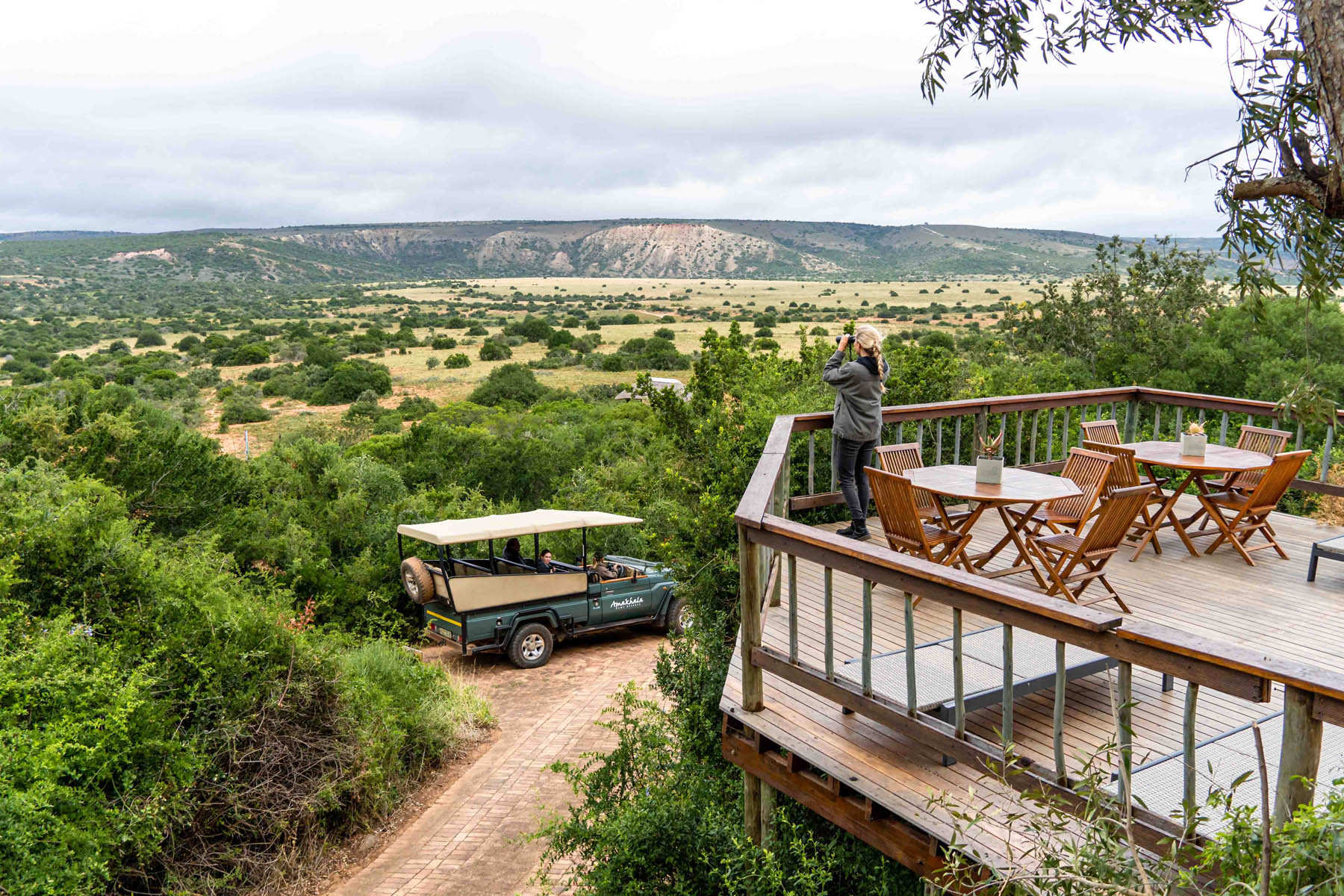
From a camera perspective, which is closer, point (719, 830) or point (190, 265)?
point (719, 830)

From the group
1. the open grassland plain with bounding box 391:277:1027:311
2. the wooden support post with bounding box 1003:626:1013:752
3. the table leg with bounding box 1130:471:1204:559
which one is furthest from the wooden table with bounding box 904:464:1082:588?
Result: the open grassland plain with bounding box 391:277:1027:311

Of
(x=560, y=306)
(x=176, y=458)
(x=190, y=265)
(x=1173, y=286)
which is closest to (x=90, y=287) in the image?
(x=190, y=265)

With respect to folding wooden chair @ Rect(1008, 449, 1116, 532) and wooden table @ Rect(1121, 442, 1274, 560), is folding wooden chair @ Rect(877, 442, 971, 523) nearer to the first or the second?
folding wooden chair @ Rect(1008, 449, 1116, 532)

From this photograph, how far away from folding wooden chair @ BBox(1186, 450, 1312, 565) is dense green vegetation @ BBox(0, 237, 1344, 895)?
0.83 m

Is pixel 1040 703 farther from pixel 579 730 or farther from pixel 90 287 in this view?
pixel 90 287

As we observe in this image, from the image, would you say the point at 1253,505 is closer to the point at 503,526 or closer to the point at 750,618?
the point at 750,618

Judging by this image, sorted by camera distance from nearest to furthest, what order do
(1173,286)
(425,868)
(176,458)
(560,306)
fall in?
(425,868) → (176,458) → (1173,286) → (560,306)

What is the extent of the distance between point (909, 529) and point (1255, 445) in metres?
4.02

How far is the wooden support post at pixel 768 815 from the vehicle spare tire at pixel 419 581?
10512mm

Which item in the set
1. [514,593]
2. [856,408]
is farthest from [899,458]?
[514,593]

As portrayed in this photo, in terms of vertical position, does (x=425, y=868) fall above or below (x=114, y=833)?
below

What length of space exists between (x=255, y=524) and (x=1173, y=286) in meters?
20.9

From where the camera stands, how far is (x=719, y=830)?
5176 millimetres

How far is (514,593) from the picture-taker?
1434cm
